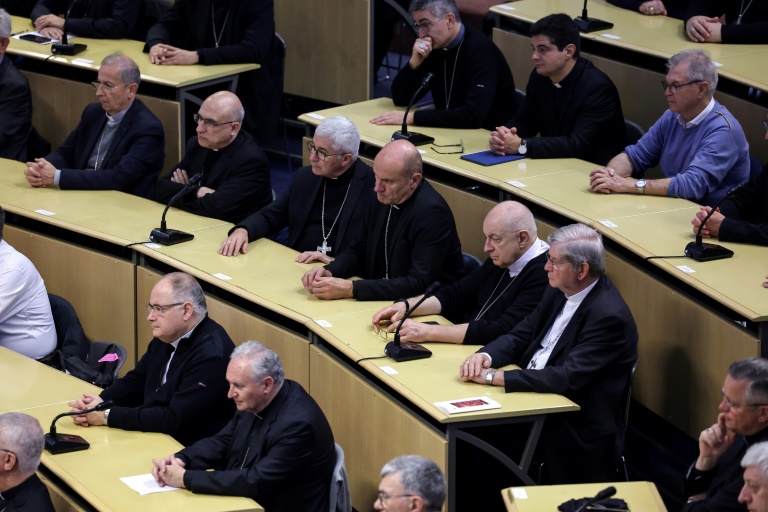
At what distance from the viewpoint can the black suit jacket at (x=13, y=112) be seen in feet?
25.3

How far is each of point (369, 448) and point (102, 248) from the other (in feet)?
6.63

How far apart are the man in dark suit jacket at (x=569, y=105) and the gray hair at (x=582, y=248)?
5.68ft

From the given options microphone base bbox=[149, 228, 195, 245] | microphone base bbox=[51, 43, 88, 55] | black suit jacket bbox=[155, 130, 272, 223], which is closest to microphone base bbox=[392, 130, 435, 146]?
black suit jacket bbox=[155, 130, 272, 223]

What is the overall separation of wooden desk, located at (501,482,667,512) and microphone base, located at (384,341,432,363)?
3.11 feet

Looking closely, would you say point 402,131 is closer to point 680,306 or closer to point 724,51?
point 724,51

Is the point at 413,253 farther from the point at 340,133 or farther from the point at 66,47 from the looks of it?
the point at 66,47

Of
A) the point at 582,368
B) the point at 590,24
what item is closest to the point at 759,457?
the point at 582,368

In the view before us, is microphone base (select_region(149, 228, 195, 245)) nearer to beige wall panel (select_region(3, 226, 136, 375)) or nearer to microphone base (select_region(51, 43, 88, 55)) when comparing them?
beige wall panel (select_region(3, 226, 136, 375))

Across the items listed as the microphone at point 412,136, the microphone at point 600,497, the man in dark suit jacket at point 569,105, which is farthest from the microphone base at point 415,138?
the microphone at point 600,497

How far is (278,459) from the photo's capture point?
15.3ft

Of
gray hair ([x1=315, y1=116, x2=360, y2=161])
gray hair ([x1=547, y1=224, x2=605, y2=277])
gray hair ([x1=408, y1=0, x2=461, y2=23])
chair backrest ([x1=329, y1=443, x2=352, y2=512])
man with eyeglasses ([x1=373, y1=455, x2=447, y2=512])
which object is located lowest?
chair backrest ([x1=329, y1=443, x2=352, y2=512])

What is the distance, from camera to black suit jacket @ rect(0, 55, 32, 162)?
304 inches

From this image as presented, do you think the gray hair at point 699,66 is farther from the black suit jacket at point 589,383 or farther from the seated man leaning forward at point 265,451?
the seated man leaning forward at point 265,451

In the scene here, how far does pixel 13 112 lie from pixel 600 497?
4.97 metres
